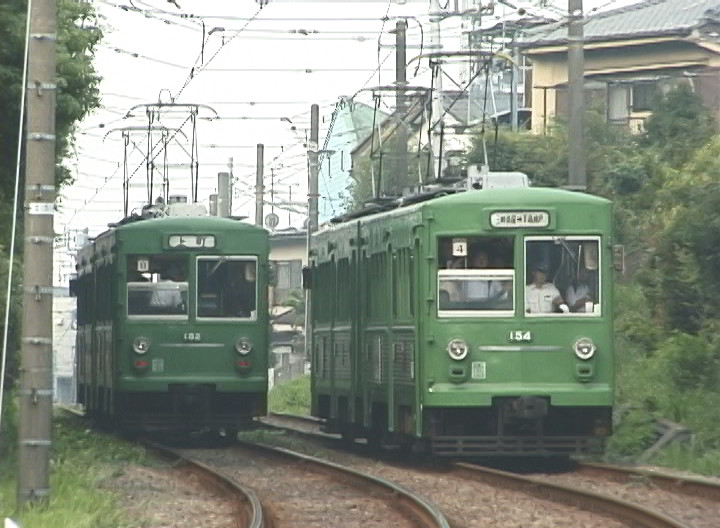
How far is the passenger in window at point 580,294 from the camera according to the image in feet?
63.3

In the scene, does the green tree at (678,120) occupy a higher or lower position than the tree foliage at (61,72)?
higher

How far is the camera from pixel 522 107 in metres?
62.4

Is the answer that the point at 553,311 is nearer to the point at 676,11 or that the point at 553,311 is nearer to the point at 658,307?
the point at 658,307

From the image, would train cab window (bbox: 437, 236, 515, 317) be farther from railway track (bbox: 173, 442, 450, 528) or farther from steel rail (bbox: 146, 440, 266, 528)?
steel rail (bbox: 146, 440, 266, 528)

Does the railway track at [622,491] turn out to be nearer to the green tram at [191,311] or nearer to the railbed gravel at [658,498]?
the railbed gravel at [658,498]

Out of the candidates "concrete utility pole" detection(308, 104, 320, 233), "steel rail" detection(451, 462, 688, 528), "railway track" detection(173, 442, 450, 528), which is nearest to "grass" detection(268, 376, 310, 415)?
"concrete utility pole" detection(308, 104, 320, 233)

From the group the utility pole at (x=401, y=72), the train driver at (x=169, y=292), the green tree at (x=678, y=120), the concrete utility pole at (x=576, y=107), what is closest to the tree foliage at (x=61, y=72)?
the train driver at (x=169, y=292)

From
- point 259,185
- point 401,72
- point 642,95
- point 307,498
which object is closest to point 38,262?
point 307,498

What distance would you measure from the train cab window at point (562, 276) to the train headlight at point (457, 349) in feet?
2.26

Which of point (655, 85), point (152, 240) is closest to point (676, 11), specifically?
point (655, 85)

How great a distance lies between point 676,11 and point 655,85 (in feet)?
11.5

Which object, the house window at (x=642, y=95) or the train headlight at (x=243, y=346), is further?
the house window at (x=642, y=95)

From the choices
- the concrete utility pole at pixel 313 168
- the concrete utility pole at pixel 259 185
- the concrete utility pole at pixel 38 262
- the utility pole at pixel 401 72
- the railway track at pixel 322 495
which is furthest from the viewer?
the concrete utility pole at pixel 259 185

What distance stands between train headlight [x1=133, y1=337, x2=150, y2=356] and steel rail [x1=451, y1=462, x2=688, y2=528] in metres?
5.81
